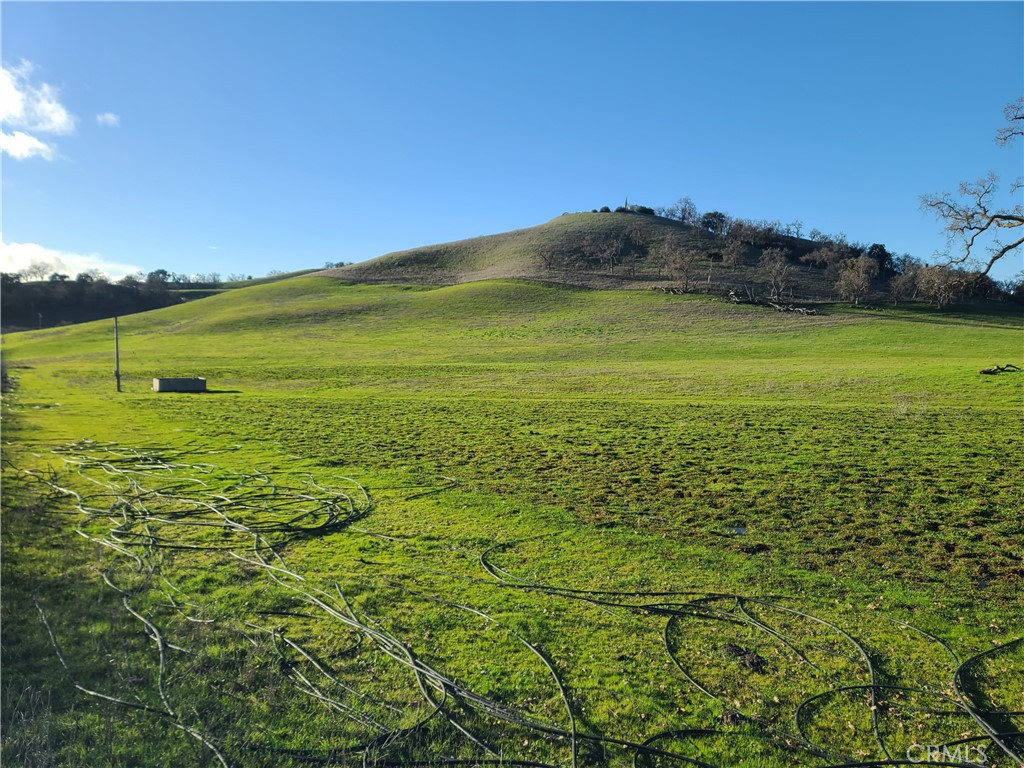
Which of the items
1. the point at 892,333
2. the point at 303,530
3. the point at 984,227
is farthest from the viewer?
the point at 892,333

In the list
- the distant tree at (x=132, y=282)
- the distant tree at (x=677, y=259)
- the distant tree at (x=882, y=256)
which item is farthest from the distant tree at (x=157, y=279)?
the distant tree at (x=882, y=256)

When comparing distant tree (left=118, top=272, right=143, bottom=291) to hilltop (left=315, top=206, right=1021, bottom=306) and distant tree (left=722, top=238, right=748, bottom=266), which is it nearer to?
hilltop (left=315, top=206, right=1021, bottom=306)

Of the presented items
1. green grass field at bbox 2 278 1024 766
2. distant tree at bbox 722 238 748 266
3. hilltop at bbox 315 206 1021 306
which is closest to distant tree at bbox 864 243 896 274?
hilltop at bbox 315 206 1021 306

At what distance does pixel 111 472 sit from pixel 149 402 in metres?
15.8

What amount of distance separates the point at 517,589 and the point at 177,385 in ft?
99.9

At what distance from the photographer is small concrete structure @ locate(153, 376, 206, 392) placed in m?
31.6

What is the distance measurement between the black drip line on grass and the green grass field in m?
0.04

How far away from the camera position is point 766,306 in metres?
73.8

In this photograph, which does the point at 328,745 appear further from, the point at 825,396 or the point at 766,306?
the point at 766,306

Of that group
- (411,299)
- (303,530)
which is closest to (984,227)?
(303,530)

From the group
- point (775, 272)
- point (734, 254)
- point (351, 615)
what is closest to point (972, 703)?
point (351, 615)

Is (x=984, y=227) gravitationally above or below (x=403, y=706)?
above

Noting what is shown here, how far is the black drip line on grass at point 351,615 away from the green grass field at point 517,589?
4 cm

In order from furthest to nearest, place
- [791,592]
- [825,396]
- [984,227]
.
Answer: [825,396] < [984,227] < [791,592]
